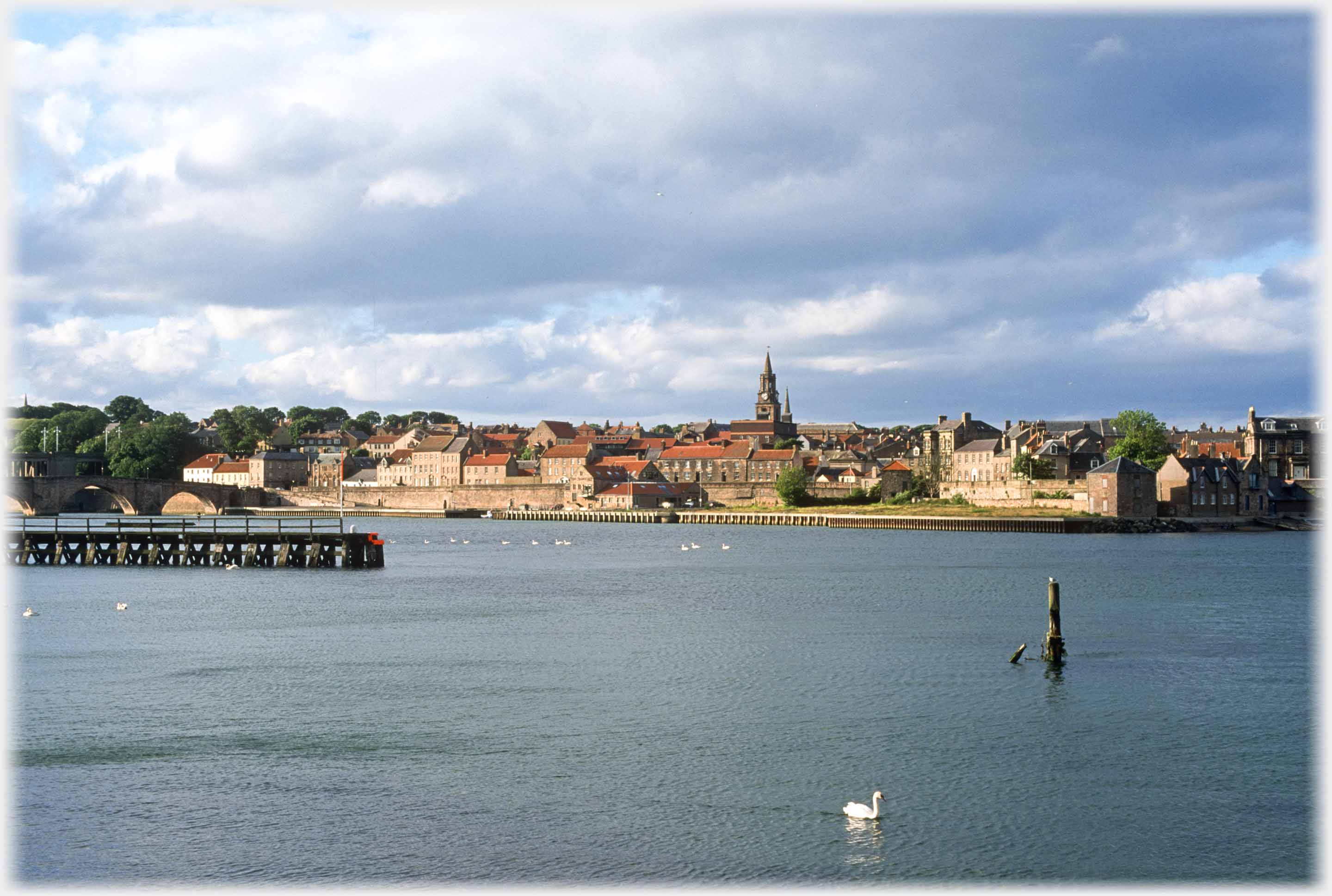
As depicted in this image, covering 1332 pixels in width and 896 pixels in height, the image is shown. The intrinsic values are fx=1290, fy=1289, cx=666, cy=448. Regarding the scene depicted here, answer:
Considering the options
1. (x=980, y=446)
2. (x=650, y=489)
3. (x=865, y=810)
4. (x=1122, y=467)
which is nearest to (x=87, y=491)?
(x=650, y=489)

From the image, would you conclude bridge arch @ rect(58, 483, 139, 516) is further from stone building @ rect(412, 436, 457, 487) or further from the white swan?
the white swan

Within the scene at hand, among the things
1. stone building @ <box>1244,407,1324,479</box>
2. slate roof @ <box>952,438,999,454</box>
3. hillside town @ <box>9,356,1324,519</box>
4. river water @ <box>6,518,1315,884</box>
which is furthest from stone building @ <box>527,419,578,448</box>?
river water @ <box>6,518,1315,884</box>

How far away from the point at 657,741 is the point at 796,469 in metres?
109

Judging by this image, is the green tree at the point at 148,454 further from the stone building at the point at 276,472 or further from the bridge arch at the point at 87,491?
the stone building at the point at 276,472

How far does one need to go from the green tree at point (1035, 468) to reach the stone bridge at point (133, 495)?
82.9 m

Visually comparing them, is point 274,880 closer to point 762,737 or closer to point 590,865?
point 590,865

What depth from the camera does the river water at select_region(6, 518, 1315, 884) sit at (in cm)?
1641

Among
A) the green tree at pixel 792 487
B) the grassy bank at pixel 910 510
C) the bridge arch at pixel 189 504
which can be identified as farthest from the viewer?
the bridge arch at pixel 189 504

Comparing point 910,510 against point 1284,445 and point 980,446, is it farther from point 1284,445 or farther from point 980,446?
point 1284,445

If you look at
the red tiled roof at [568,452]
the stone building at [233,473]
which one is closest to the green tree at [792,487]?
the red tiled roof at [568,452]

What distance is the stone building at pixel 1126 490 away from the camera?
95.3 metres

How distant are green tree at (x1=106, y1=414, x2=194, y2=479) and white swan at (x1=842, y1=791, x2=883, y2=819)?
146778 mm

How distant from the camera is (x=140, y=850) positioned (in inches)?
645

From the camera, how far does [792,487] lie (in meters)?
128
